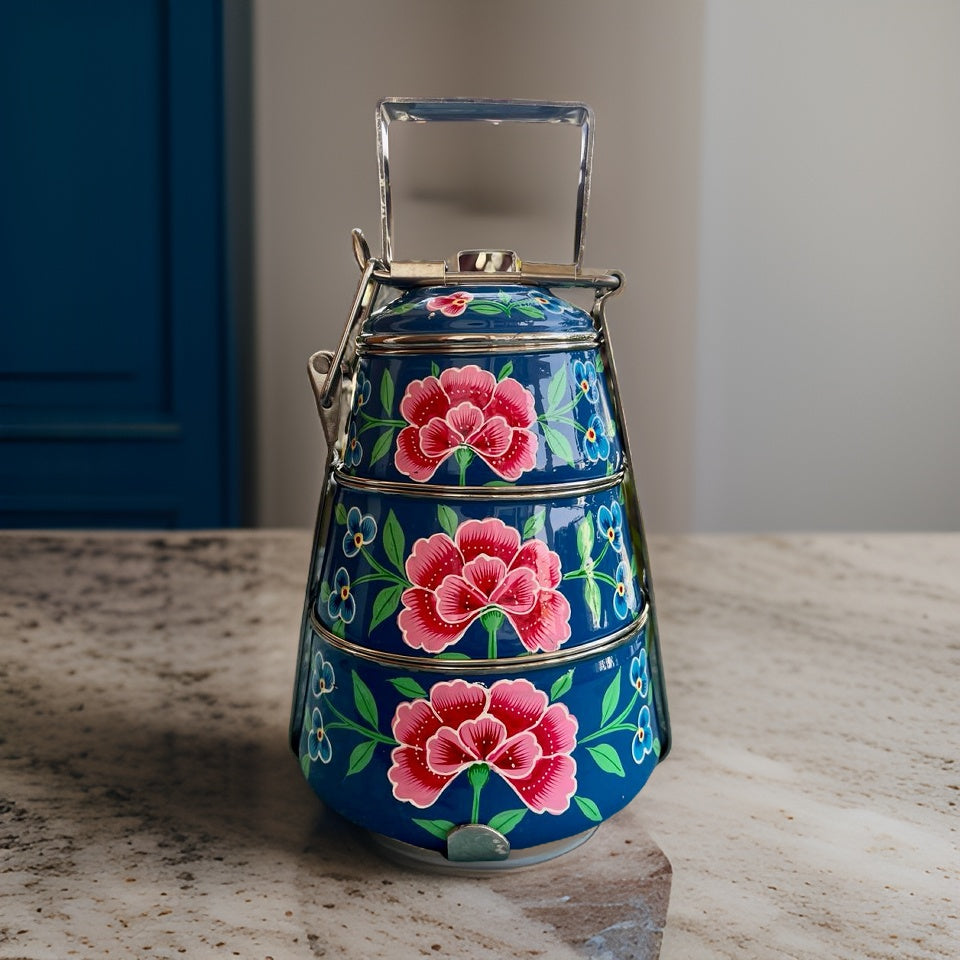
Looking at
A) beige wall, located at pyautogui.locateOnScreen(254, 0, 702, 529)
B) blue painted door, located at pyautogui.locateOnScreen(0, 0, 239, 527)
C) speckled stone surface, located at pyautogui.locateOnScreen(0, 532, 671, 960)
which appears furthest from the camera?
Answer: beige wall, located at pyautogui.locateOnScreen(254, 0, 702, 529)

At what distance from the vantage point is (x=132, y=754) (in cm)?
56

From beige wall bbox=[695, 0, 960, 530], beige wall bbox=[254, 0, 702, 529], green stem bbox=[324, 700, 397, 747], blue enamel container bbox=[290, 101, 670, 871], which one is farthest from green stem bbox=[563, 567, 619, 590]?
beige wall bbox=[695, 0, 960, 530]

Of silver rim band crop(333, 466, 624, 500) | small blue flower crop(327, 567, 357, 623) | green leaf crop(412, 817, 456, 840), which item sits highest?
silver rim band crop(333, 466, 624, 500)

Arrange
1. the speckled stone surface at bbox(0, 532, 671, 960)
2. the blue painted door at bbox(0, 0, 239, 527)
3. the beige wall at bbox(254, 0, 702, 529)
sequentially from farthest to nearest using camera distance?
the beige wall at bbox(254, 0, 702, 529) → the blue painted door at bbox(0, 0, 239, 527) → the speckled stone surface at bbox(0, 532, 671, 960)

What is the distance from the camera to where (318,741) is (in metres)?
0.45

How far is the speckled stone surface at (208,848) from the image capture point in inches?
15.3

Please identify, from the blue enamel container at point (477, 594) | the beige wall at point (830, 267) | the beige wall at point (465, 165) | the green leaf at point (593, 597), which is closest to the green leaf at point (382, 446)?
the blue enamel container at point (477, 594)

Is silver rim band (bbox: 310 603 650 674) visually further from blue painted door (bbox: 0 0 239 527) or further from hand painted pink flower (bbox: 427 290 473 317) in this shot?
blue painted door (bbox: 0 0 239 527)

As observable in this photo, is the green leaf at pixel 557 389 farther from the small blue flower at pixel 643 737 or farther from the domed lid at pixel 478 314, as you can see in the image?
the small blue flower at pixel 643 737

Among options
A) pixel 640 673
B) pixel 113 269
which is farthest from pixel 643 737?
pixel 113 269

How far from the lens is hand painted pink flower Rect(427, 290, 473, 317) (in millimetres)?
419

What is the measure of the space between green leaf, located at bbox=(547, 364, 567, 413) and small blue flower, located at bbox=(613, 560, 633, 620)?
3.1 inches

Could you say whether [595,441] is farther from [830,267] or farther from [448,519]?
[830,267]

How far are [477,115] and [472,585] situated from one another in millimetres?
222
